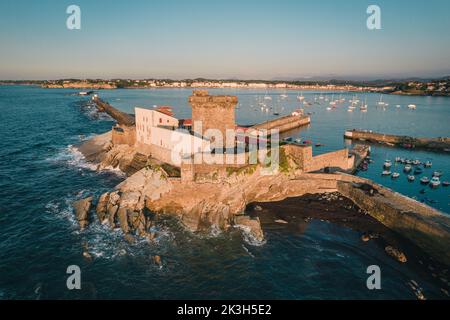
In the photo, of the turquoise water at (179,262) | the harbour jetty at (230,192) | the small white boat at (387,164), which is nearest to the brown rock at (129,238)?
the turquoise water at (179,262)

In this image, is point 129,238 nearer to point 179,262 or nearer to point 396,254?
point 179,262

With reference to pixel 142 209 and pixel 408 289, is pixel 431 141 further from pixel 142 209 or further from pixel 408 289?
pixel 142 209

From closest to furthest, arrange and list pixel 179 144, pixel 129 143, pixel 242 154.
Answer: pixel 242 154
pixel 179 144
pixel 129 143

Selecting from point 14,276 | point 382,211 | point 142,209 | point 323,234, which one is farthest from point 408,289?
point 14,276

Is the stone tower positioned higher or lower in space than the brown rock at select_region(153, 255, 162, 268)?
higher

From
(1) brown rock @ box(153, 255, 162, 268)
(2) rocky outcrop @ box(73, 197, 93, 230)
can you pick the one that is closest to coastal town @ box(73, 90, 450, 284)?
(2) rocky outcrop @ box(73, 197, 93, 230)

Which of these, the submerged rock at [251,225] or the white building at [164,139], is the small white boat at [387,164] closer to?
the white building at [164,139]

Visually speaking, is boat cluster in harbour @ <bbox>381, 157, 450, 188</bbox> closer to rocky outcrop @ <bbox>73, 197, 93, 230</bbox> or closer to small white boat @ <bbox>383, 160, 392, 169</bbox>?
small white boat @ <bbox>383, 160, 392, 169</bbox>
